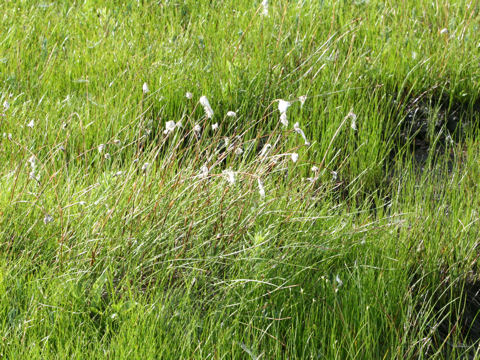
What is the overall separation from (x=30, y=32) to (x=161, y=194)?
2234 mm

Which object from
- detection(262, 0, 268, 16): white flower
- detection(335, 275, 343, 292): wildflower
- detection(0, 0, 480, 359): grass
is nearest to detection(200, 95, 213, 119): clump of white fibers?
detection(0, 0, 480, 359): grass

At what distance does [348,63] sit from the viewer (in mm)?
3607

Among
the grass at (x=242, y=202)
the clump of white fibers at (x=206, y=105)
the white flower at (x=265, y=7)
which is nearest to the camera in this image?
the grass at (x=242, y=202)

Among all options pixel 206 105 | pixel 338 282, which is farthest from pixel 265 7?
pixel 338 282

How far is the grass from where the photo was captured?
2045 mm

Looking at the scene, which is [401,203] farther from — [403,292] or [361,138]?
[403,292]

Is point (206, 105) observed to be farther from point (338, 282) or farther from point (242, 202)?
point (338, 282)

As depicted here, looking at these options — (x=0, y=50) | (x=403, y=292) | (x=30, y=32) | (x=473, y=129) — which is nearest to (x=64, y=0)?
(x=30, y=32)

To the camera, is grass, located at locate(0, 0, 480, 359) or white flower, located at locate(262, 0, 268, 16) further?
white flower, located at locate(262, 0, 268, 16)

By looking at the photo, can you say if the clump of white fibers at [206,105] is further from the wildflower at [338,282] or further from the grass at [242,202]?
the wildflower at [338,282]

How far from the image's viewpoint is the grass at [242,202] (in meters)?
2.04

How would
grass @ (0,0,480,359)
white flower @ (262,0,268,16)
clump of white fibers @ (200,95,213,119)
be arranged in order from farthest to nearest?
white flower @ (262,0,268,16) → clump of white fibers @ (200,95,213,119) → grass @ (0,0,480,359)

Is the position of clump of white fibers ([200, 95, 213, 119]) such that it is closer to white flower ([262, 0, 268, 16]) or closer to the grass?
the grass

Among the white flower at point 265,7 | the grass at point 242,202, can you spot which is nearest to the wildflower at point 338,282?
the grass at point 242,202
